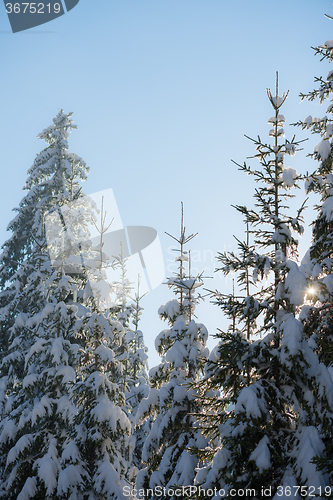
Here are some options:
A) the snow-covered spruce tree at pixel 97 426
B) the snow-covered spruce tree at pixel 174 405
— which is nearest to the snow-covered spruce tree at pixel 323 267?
the snow-covered spruce tree at pixel 174 405

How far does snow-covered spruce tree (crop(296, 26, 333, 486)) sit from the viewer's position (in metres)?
6.86

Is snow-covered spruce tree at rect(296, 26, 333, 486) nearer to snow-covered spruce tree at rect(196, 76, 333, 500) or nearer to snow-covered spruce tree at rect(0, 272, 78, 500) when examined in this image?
snow-covered spruce tree at rect(196, 76, 333, 500)

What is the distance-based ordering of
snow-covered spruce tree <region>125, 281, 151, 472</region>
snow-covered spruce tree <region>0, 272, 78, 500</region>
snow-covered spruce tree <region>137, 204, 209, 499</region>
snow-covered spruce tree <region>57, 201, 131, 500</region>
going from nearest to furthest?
snow-covered spruce tree <region>137, 204, 209, 499</region> → snow-covered spruce tree <region>57, 201, 131, 500</region> → snow-covered spruce tree <region>0, 272, 78, 500</region> → snow-covered spruce tree <region>125, 281, 151, 472</region>

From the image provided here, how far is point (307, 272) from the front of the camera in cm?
855

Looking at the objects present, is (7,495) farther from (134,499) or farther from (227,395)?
(227,395)

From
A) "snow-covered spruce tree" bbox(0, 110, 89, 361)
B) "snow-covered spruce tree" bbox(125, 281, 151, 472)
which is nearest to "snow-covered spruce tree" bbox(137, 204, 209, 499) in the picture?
"snow-covered spruce tree" bbox(125, 281, 151, 472)

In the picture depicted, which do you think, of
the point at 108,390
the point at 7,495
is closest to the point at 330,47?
the point at 108,390

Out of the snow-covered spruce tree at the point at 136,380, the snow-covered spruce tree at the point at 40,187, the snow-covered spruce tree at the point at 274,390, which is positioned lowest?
the snow-covered spruce tree at the point at 274,390

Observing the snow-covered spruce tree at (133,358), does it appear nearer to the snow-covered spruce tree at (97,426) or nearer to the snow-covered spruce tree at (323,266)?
the snow-covered spruce tree at (97,426)

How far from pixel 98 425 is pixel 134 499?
296 centimetres

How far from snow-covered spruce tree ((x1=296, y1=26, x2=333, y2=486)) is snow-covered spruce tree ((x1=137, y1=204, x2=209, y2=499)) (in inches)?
142

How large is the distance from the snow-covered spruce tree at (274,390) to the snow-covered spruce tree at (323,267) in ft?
1.12

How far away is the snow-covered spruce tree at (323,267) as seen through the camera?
6.86m

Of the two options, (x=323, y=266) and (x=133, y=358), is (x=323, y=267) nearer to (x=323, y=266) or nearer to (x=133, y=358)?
(x=323, y=266)
